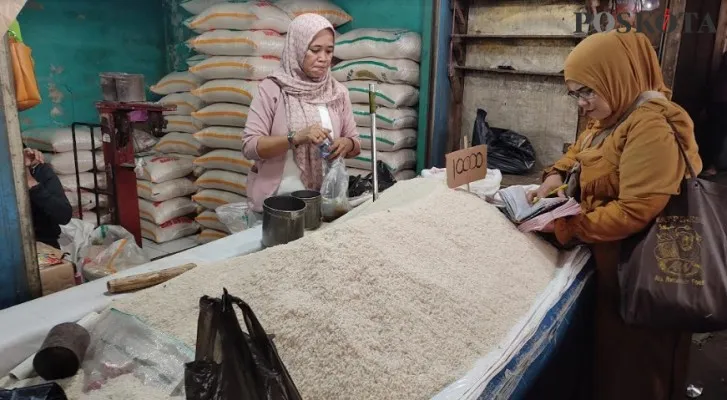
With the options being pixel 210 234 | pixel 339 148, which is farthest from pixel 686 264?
pixel 210 234

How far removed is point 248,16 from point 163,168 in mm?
1388

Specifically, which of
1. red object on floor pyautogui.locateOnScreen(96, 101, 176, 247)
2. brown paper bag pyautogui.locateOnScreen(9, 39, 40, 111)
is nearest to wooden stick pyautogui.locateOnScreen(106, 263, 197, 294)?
brown paper bag pyautogui.locateOnScreen(9, 39, 40, 111)

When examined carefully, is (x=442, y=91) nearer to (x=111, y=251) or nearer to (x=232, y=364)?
(x=111, y=251)

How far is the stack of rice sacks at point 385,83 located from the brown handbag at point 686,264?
1928 mm

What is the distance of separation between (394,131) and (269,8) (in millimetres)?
1160

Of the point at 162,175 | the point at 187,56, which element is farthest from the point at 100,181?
the point at 187,56

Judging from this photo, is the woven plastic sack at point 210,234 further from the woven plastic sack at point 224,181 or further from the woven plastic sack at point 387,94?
the woven plastic sack at point 387,94

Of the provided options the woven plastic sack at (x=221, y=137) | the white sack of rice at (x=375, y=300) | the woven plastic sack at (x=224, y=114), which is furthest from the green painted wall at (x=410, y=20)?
the white sack of rice at (x=375, y=300)

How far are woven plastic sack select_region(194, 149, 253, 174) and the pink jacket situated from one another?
149 cm

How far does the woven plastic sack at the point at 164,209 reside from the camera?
12.9 ft

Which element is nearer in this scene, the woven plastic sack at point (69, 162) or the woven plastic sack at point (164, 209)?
the woven plastic sack at point (69, 162)

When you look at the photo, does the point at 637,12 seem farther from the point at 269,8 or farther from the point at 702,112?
the point at 269,8

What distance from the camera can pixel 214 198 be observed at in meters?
3.80

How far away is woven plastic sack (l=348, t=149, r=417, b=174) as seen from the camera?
3.27 m
